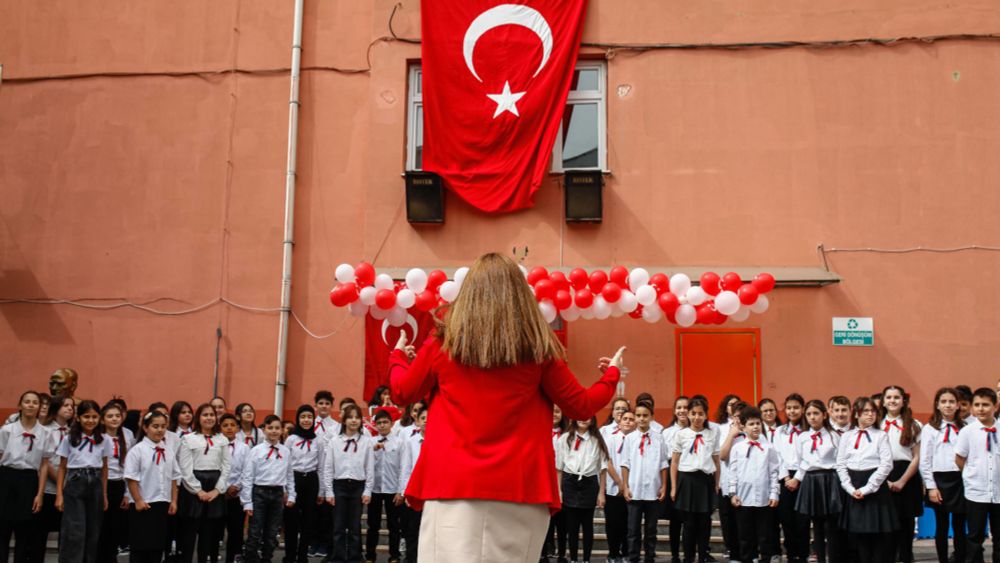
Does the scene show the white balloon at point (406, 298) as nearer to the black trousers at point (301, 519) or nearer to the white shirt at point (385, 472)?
the white shirt at point (385, 472)

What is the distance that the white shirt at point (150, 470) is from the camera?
7.91 m

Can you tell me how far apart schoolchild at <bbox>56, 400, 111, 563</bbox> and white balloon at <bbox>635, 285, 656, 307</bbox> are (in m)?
5.38

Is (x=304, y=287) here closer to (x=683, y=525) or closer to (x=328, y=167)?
(x=328, y=167)

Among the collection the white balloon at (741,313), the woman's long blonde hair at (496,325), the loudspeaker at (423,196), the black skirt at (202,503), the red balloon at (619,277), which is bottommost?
the black skirt at (202,503)

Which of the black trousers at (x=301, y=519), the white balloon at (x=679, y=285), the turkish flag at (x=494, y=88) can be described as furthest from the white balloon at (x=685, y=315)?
the black trousers at (x=301, y=519)

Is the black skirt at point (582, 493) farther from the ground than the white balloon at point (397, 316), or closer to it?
closer to it

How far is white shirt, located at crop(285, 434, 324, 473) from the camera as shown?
9312 millimetres

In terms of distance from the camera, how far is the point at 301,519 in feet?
30.3

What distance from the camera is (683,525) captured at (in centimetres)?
884

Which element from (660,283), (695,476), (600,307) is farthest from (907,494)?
(600,307)

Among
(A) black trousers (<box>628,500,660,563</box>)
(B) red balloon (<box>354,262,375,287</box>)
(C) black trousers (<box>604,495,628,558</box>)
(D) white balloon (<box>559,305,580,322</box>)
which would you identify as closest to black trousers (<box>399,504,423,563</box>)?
(C) black trousers (<box>604,495,628,558</box>)

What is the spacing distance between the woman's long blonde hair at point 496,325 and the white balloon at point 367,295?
22.9 ft

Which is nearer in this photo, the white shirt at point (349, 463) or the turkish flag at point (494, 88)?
the white shirt at point (349, 463)

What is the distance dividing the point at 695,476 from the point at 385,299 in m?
3.71
